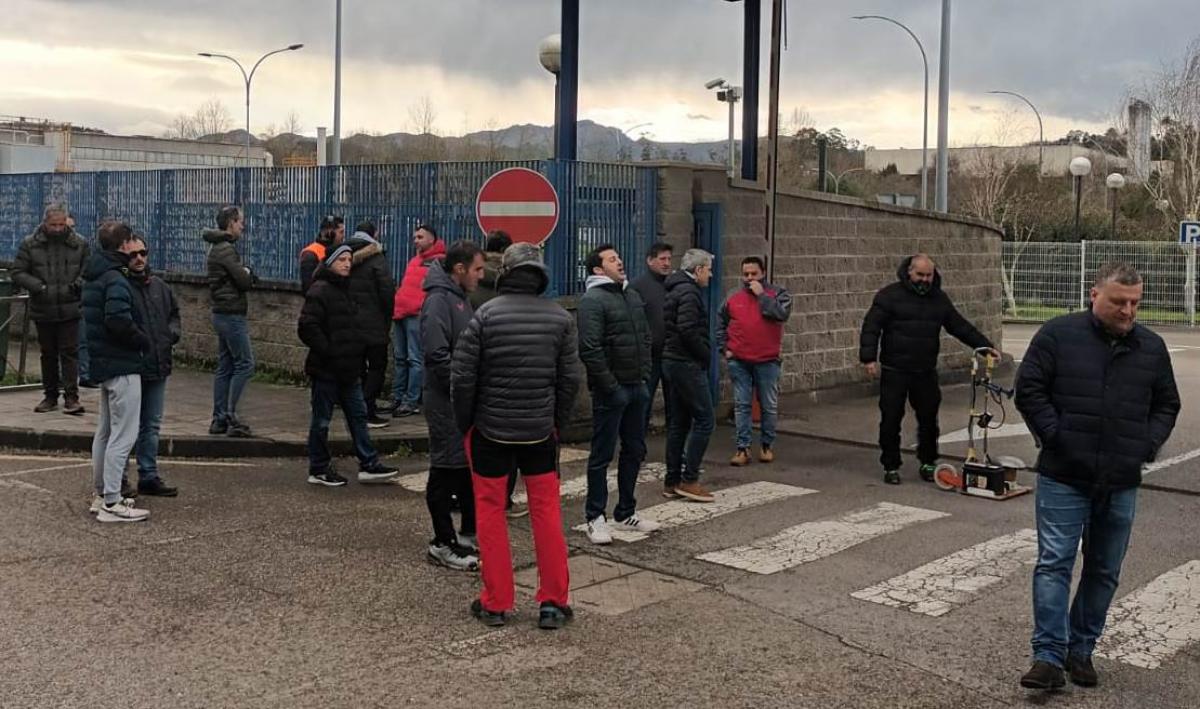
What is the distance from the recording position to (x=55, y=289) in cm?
1174

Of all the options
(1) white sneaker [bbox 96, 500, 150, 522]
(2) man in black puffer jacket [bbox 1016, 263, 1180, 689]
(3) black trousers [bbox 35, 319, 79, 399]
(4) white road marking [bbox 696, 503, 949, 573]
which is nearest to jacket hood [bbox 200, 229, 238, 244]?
(3) black trousers [bbox 35, 319, 79, 399]

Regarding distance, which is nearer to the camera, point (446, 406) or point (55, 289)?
point (446, 406)

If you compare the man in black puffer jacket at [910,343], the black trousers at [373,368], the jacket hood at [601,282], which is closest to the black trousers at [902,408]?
the man in black puffer jacket at [910,343]

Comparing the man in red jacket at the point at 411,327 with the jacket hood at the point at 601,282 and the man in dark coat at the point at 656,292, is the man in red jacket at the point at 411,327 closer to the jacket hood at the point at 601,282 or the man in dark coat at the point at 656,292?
the man in dark coat at the point at 656,292

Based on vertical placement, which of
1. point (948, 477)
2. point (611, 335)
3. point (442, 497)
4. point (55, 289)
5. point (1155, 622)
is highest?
point (55, 289)

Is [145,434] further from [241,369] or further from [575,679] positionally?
[575,679]

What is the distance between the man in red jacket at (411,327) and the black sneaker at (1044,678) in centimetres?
755

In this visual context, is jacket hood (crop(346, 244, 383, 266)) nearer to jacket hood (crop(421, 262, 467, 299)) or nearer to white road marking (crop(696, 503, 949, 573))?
jacket hood (crop(421, 262, 467, 299))

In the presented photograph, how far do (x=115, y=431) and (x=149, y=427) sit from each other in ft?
1.77

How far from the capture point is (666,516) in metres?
8.68

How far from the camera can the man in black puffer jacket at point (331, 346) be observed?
9117 millimetres

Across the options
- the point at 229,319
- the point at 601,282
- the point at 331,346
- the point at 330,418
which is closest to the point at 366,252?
the point at 331,346

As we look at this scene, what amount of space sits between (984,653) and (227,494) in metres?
5.39

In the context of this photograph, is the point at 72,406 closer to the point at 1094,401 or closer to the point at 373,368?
the point at 373,368
